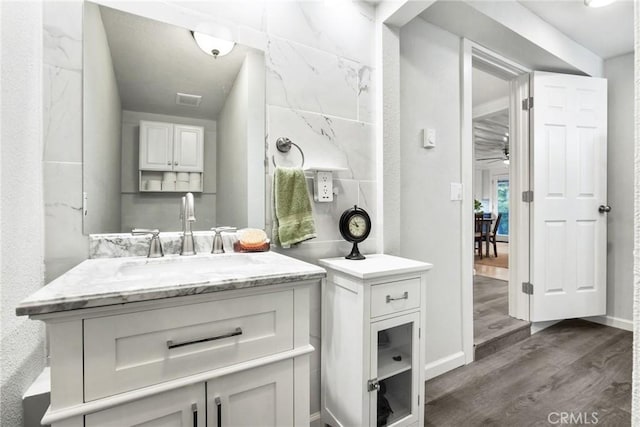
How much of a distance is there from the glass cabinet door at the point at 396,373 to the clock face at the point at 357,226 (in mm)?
434

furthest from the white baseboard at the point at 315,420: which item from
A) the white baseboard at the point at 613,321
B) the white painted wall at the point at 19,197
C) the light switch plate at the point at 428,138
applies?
the white baseboard at the point at 613,321

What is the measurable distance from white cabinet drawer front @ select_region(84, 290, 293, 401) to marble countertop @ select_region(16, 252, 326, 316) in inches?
2.4

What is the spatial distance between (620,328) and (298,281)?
344 cm

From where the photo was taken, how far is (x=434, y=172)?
193cm

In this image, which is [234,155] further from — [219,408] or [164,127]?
[219,408]

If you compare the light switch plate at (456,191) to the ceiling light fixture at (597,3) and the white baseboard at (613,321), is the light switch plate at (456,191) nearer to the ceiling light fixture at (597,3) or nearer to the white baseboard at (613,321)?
the ceiling light fixture at (597,3)

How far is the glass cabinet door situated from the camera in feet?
4.13

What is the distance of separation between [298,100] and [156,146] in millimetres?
679

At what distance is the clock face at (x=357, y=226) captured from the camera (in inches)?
57.9

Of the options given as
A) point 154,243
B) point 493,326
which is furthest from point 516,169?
point 154,243

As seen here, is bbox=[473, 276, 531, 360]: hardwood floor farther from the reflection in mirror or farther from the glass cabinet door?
the reflection in mirror

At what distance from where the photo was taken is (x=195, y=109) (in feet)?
4.14

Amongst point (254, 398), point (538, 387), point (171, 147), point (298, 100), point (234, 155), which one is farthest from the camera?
point (538, 387)

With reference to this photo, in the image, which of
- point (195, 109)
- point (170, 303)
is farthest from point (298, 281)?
point (195, 109)
